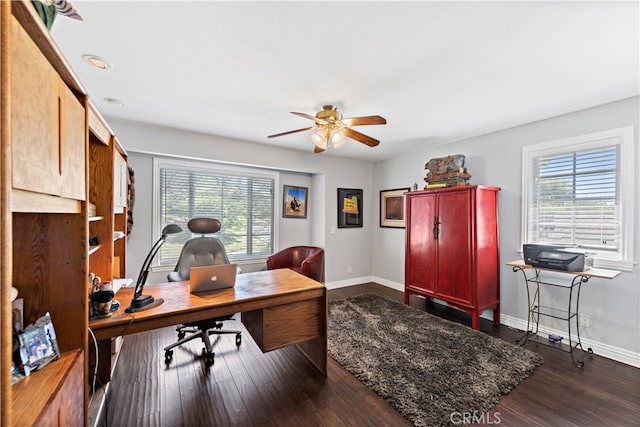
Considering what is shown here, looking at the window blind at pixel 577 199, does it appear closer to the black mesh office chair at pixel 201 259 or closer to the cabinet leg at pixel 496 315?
the cabinet leg at pixel 496 315

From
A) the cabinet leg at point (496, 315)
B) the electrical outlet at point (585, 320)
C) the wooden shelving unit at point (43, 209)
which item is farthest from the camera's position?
the cabinet leg at point (496, 315)

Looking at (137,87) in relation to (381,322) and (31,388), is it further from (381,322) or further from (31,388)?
(381,322)

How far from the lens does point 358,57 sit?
71.7 inches

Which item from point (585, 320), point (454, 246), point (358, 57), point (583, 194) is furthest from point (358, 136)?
point (585, 320)

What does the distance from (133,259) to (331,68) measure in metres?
3.38

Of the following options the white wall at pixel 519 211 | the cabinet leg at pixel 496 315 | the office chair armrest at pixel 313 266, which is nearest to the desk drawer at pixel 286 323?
the office chair armrest at pixel 313 266

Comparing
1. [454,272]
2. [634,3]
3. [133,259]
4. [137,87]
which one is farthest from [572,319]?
[133,259]

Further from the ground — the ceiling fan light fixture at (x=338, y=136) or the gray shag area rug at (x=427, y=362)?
the ceiling fan light fixture at (x=338, y=136)

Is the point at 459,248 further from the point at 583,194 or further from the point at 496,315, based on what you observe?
the point at 583,194

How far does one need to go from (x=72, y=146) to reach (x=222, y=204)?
10.2 feet

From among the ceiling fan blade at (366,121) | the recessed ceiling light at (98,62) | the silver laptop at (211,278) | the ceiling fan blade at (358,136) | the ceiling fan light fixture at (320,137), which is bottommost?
the silver laptop at (211,278)

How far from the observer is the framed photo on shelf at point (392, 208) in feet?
15.3

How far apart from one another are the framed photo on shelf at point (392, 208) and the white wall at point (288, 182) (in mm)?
324

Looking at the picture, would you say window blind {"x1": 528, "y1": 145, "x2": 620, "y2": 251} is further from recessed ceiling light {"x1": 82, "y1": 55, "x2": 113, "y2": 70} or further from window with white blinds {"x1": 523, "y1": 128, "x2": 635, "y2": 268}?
recessed ceiling light {"x1": 82, "y1": 55, "x2": 113, "y2": 70}
